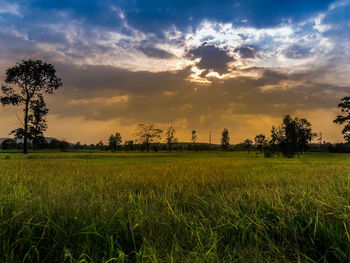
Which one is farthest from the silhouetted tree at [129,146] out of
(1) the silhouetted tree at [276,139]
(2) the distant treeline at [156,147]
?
(1) the silhouetted tree at [276,139]

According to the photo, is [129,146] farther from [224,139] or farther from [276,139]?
[276,139]

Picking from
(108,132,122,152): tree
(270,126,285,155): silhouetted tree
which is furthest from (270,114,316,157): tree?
(108,132,122,152): tree

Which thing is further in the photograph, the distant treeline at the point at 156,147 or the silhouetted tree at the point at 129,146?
the silhouetted tree at the point at 129,146

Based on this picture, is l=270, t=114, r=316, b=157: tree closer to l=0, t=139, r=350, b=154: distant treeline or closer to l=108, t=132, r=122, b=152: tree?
l=0, t=139, r=350, b=154: distant treeline

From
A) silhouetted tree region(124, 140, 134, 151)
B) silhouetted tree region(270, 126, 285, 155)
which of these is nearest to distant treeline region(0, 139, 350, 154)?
silhouetted tree region(124, 140, 134, 151)

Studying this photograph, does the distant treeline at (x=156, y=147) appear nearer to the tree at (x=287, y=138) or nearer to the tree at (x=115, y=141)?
the tree at (x=115, y=141)

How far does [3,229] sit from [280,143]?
43.8m

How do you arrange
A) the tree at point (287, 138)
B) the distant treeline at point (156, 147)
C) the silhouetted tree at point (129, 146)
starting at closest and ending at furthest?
the tree at point (287, 138), the distant treeline at point (156, 147), the silhouetted tree at point (129, 146)

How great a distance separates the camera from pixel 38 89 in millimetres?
31281

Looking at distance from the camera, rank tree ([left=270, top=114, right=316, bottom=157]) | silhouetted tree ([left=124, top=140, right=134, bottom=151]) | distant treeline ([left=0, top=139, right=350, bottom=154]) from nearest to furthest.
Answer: tree ([left=270, top=114, right=316, bottom=157]) → distant treeline ([left=0, top=139, right=350, bottom=154]) → silhouetted tree ([left=124, top=140, right=134, bottom=151])

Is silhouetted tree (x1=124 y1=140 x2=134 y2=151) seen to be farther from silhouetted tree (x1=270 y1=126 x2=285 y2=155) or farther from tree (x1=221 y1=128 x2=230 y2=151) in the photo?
silhouetted tree (x1=270 y1=126 x2=285 y2=155)

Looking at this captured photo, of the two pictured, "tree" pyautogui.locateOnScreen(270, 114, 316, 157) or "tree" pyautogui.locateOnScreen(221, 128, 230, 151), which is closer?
"tree" pyautogui.locateOnScreen(270, 114, 316, 157)

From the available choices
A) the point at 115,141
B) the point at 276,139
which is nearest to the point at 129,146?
the point at 115,141

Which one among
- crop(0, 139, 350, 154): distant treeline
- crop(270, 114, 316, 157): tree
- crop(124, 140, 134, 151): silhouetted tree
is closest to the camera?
crop(270, 114, 316, 157): tree
